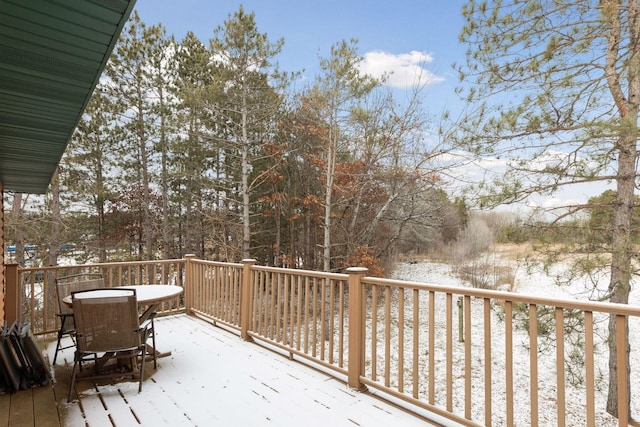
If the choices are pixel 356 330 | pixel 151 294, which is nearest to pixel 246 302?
pixel 151 294

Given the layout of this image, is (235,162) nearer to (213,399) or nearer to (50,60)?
(213,399)

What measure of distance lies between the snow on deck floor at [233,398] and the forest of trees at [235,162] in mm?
6369

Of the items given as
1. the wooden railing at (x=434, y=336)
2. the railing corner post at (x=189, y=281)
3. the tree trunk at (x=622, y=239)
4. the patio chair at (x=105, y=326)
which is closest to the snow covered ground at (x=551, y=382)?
the wooden railing at (x=434, y=336)

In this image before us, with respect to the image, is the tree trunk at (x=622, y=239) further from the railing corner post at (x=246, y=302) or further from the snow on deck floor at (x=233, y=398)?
the railing corner post at (x=246, y=302)

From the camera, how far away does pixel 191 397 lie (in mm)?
2922

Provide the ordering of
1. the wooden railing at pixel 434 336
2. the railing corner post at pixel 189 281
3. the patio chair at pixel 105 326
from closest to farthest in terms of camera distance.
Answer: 1. the wooden railing at pixel 434 336
2. the patio chair at pixel 105 326
3. the railing corner post at pixel 189 281

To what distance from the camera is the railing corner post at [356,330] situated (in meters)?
3.05

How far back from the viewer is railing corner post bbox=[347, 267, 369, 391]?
120 inches

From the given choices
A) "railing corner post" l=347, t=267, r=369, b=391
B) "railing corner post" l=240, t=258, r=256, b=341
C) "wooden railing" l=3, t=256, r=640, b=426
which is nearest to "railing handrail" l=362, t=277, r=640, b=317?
"wooden railing" l=3, t=256, r=640, b=426

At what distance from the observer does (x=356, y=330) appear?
306 cm

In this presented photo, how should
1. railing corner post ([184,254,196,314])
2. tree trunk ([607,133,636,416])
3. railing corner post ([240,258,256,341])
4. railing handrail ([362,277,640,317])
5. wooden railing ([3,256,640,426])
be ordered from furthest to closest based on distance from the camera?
1. railing corner post ([184,254,196,314])
2. tree trunk ([607,133,636,416])
3. railing corner post ([240,258,256,341])
4. wooden railing ([3,256,640,426])
5. railing handrail ([362,277,640,317])

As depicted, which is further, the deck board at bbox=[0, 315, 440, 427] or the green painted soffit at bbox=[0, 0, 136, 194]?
the deck board at bbox=[0, 315, 440, 427]

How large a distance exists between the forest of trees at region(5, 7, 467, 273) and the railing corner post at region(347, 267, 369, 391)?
6.74 meters

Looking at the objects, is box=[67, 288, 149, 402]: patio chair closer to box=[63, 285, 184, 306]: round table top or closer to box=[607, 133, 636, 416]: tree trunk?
box=[63, 285, 184, 306]: round table top
